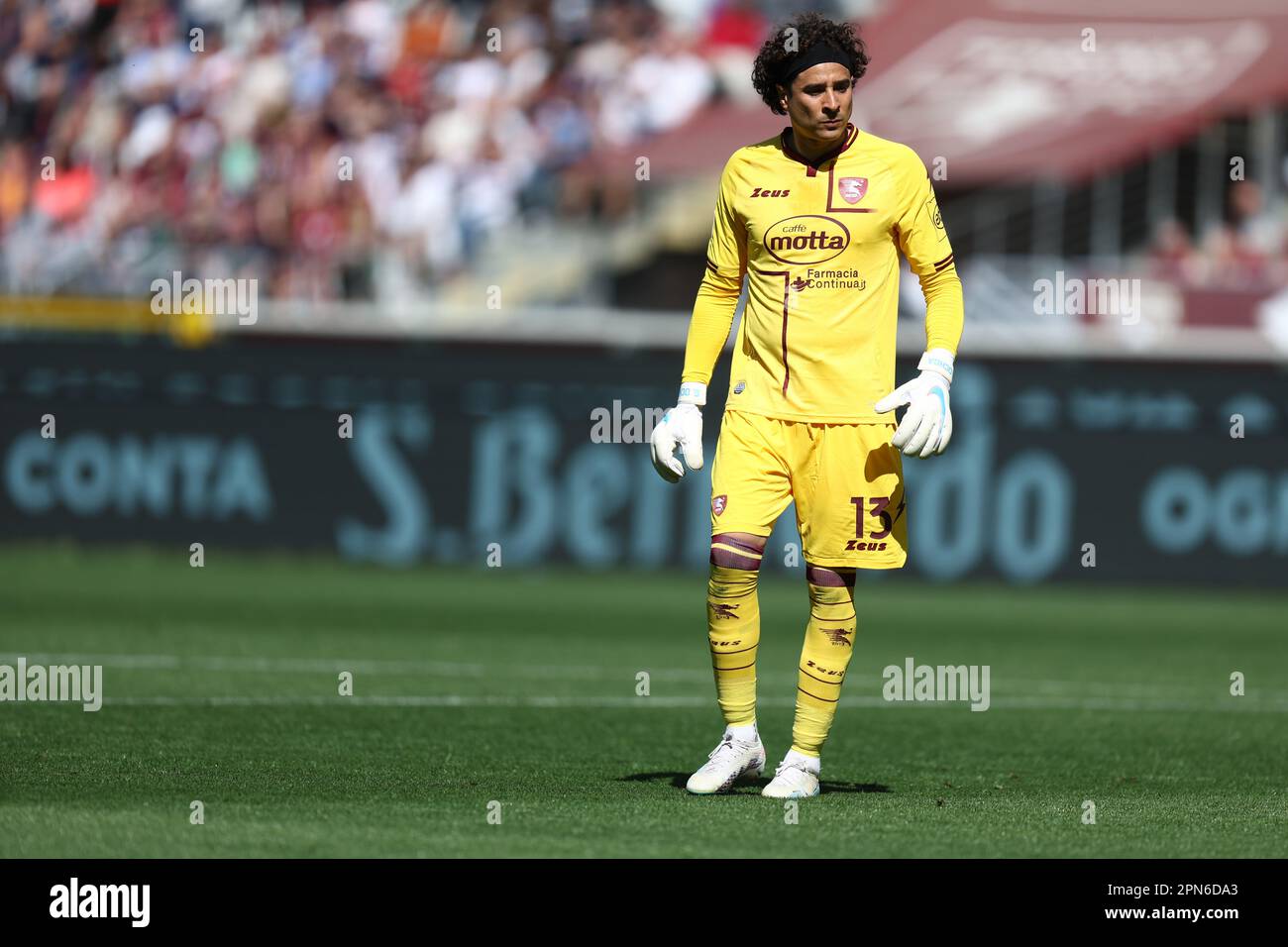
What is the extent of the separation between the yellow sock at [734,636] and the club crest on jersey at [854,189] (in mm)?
1183

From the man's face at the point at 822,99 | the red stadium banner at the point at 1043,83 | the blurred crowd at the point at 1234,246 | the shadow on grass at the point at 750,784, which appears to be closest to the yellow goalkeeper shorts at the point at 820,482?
the shadow on grass at the point at 750,784

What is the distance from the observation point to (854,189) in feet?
22.9

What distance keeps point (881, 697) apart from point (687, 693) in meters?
0.98


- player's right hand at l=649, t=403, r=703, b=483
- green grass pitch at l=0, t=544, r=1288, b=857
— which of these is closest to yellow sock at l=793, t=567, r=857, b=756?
green grass pitch at l=0, t=544, r=1288, b=857

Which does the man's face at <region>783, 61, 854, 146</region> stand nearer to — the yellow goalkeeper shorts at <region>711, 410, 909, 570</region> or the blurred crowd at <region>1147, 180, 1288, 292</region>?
the yellow goalkeeper shorts at <region>711, 410, 909, 570</region>

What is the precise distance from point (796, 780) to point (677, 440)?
1.16 m

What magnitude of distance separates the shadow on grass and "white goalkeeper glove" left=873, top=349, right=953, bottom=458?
119cm

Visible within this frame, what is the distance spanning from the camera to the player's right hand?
277 inches

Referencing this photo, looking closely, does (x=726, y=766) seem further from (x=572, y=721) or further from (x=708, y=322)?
(x=572, y=721)

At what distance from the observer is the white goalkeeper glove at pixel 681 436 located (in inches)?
277

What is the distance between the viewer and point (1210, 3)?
69.9 feet

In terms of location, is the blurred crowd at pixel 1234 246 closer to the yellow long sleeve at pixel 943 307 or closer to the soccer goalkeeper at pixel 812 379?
the yellow long sleeve at pixel 943 307

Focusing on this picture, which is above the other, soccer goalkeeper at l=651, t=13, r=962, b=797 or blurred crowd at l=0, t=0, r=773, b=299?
blurred crowd at l=0, t=0, r=773, b=299
